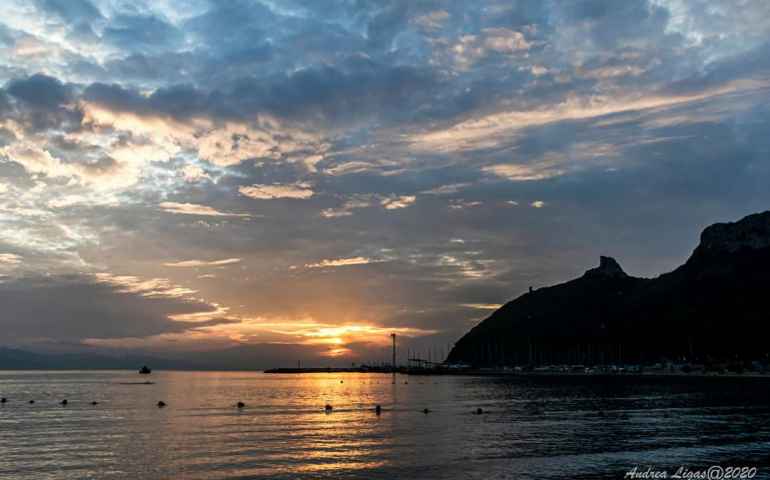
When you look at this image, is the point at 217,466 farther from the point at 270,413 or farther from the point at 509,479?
the point at 270,413

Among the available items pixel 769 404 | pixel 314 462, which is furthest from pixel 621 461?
pixel 769 404

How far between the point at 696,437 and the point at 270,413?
67.1 metres

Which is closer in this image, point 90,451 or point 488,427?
point 90,451

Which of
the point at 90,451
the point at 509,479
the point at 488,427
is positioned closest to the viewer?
the point at 509,479

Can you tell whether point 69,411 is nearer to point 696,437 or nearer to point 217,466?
point 217,466

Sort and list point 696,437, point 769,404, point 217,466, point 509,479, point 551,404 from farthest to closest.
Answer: point 551,404 → point 769,404 → point 696,437 → point 217,466 → point 509,479

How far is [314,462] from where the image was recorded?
5262 cm

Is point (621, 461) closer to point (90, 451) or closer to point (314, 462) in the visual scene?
point (314, 462)

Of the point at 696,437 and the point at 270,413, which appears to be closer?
the point at 696,437

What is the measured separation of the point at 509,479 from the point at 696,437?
31.4 m

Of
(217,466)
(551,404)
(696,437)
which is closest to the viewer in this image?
(217,466)

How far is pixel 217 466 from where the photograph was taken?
50.2 m

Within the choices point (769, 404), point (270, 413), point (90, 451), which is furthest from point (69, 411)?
point (769, 404)

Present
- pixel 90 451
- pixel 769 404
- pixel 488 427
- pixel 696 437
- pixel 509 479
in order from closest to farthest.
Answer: pixel 509 479 < pixel 90 451 < pixel 696 437 < pixel 488 427 < pixel 769 404
